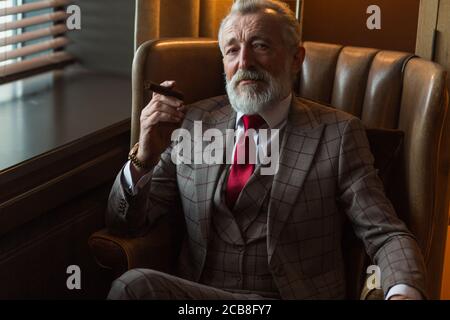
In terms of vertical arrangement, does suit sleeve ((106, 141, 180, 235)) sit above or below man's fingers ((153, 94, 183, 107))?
below

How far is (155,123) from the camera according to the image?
1.86 m

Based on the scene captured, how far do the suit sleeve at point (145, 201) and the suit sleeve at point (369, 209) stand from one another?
0.45 metres

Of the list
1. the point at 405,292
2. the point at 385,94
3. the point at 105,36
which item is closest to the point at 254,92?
the point at 385,94

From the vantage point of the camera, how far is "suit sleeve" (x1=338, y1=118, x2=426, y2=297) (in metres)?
1.73

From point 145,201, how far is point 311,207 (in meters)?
0.41

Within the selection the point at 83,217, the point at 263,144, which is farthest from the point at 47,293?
the point at 263,144

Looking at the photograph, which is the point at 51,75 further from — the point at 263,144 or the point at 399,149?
the point at 399,149

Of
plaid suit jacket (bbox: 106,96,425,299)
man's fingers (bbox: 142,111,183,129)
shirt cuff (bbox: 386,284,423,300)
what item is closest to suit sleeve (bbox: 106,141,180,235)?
plaid suit jacket (bbox: 106,96,425,299)

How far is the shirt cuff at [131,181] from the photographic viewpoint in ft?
6.18

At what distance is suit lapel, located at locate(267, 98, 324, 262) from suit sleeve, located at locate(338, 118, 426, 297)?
0.26ft

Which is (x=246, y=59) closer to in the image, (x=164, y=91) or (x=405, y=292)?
(x=164, y=91)

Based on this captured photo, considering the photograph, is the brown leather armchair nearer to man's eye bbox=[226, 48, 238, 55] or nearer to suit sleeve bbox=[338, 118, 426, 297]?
suit sleeve bbox=[338, 118, 426, 297]

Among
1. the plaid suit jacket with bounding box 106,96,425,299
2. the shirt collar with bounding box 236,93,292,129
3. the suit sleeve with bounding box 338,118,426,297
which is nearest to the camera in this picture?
the suit sleeve with bounding box 338,118,426,297
